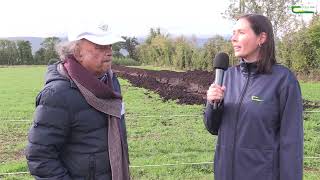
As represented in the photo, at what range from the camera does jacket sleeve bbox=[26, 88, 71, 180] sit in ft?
6.30

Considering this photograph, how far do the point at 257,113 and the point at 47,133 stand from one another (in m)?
0.97

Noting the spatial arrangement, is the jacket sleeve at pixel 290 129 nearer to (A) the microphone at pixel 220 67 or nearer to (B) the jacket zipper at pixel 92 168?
(A) the microphone at pixel 220 67

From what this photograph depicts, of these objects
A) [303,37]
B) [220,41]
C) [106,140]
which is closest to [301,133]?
[106,140]

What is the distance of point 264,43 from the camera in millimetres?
2244

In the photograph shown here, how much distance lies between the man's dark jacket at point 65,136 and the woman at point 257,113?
1.90 feet

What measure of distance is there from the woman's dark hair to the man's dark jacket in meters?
0.81

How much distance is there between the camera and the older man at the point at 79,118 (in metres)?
1.93

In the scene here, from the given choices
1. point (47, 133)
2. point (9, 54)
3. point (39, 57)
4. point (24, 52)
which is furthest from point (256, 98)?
point (9, 54)

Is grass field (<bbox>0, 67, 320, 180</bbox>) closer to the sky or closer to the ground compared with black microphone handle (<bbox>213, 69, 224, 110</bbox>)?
closer to the ground

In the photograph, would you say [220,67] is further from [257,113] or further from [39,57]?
[39,57]

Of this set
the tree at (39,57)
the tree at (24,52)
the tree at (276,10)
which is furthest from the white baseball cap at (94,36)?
the tree at (24,52)

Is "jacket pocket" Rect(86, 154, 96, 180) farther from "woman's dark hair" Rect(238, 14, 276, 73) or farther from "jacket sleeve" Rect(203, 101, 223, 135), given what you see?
"woman's dark hair" Rect(238, 14, 276, 73)

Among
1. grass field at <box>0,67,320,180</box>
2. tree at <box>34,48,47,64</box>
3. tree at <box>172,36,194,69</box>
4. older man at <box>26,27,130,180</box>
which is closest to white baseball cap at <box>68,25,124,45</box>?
older man at <box>26,27,130,180</box>

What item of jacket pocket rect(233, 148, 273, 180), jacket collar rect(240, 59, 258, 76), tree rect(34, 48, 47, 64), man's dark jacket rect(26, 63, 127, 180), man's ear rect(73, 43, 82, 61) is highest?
man's ear rect(73, 43, 82, 61)
